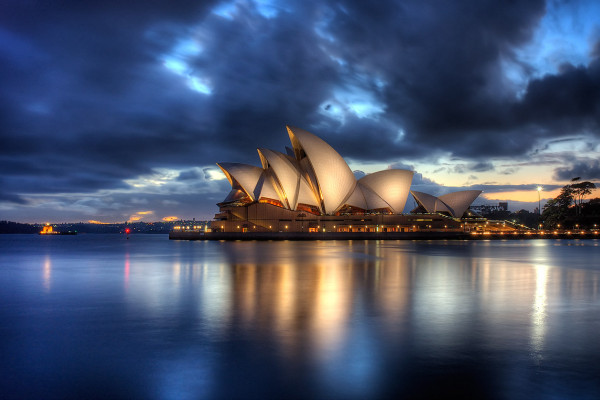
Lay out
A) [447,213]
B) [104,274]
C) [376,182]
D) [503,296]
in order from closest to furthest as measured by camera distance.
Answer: [503,296]
[104,274]
[376,182]
[447,213]

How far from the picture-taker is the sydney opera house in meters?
72.0

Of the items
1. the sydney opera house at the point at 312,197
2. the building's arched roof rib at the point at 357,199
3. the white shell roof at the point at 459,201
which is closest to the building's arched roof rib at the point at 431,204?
the white shell roof at the point at 459,201

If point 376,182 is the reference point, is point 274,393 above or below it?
below

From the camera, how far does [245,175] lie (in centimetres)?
7556

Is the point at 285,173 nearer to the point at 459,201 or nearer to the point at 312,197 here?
the point at 312,197

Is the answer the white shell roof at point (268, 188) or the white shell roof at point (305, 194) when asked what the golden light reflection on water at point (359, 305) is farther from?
the white shell roof at point (268, 188)

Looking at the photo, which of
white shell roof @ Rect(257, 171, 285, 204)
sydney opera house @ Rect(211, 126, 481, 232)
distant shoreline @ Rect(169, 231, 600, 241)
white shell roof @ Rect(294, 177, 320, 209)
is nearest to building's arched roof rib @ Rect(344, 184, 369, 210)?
sydney opera house @ Rect(211, 126, 481, 232)

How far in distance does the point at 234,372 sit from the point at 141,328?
153 inches

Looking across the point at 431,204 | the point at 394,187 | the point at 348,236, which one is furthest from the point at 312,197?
the point at 431,204

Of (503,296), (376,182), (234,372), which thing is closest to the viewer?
(234,372)

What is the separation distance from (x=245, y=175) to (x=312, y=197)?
11978 mm

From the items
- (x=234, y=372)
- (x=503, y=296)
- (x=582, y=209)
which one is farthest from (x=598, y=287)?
(x=582, y=209)

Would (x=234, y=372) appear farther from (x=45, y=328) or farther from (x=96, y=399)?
(x=45, y=328)

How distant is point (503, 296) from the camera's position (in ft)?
44.4
